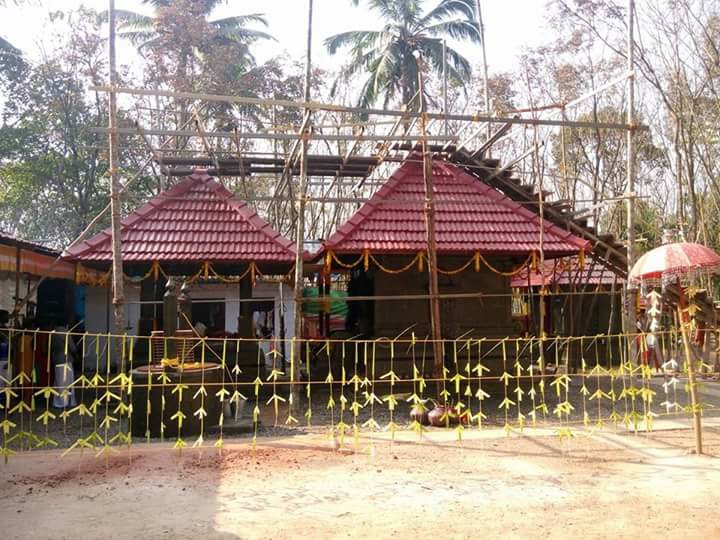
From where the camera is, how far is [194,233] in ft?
37.6

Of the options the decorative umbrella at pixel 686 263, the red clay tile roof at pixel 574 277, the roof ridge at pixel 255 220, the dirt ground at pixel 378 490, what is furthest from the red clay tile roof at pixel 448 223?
the red clay tile roof at pixel 574 277

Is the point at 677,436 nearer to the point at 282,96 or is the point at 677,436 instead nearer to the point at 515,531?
the point at 515,531

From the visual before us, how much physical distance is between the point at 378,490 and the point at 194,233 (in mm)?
7078

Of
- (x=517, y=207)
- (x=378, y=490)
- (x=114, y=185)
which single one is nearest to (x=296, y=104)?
(x=114, y=185)

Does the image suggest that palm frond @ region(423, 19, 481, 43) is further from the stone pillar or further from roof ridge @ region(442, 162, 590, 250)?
the stone pillar

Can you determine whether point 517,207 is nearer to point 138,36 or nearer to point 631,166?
point 631,166

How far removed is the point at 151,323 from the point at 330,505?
8.14 meters

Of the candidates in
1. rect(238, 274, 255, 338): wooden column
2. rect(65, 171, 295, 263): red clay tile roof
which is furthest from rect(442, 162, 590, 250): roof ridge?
rect(238, 274, 255, 338): wooden column

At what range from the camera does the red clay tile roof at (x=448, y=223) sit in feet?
35.6

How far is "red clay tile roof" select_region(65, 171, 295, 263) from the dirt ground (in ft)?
13.5

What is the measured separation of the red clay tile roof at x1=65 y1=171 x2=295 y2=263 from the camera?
1081 cm

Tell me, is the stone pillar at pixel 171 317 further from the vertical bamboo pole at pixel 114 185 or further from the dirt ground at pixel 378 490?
the dirt ground at pixel 378 490

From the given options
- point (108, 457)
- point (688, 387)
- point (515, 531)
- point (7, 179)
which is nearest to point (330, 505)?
point (515, 531)

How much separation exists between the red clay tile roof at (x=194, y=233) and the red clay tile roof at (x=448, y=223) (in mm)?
1568
